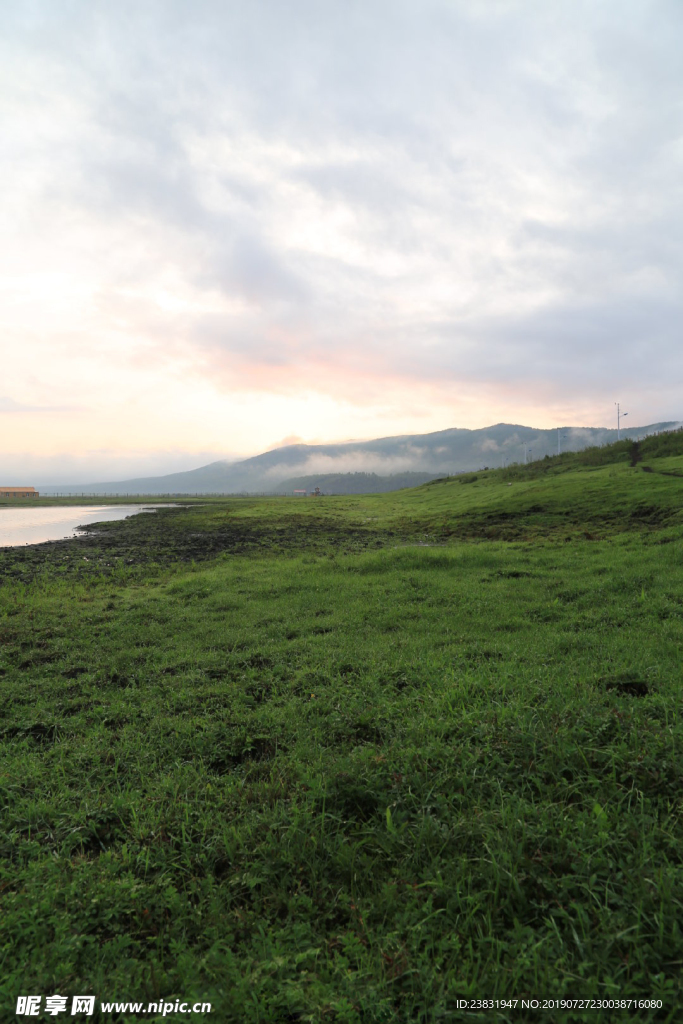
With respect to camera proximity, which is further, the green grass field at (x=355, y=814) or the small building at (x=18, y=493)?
the small building at (x=18, y=493)

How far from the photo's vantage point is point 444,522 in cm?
4478

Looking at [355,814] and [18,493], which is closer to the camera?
[355,814]

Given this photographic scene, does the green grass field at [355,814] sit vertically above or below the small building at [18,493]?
below

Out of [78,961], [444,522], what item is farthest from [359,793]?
[444,522]

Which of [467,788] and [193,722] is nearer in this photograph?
[467,788]

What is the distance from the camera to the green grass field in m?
3.57

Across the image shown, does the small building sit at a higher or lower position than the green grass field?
higher

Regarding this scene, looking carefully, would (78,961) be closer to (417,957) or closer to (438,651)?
(417,957)

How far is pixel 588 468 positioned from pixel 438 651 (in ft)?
222

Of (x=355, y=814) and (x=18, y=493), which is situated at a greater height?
(x=18, y=493)

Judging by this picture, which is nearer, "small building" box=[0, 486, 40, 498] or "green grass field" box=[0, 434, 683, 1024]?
"green grass field" box=[0, 434, 683, 1024]

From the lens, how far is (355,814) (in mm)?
5418

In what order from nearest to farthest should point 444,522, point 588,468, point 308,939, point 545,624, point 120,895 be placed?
1. point 308,939
2. point 120,895
3. point 545,624
4. point 444,522
5. point 588,468

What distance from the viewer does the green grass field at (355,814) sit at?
357cm
